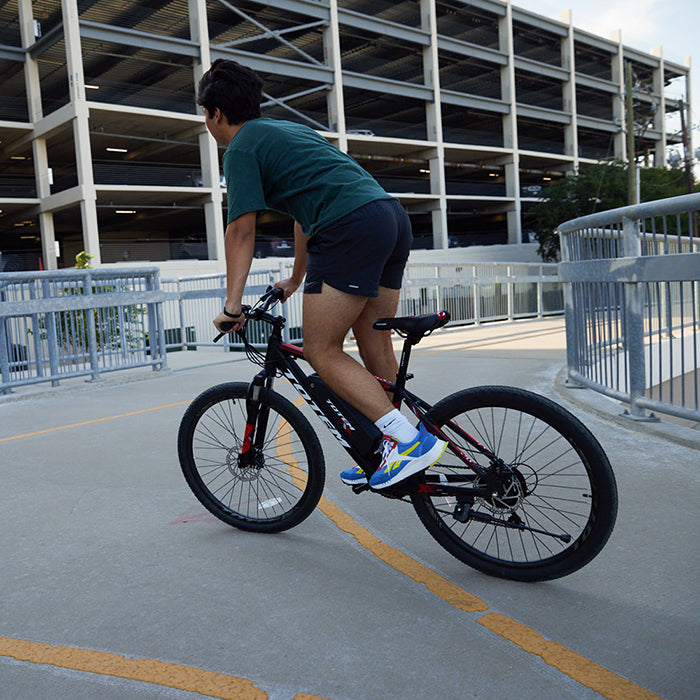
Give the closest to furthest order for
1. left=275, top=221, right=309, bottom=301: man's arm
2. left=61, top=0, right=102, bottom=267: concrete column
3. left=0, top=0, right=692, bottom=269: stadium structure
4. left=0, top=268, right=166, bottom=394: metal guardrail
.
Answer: left=275, top=221, right=309, bottom=301: man's arm
left=0, top=268, right=166, bottom=394: metal guardrail
left=61, top=0, right=102, bottom=267: concrete column
left=0, top=0, right=692, bottom=269: stadium structure

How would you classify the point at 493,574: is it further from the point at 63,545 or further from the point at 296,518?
the point at 63,545

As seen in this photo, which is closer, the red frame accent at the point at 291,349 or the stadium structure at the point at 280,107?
the red frame accent at the point at 291,349

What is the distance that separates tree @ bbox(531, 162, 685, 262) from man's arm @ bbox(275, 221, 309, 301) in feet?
145

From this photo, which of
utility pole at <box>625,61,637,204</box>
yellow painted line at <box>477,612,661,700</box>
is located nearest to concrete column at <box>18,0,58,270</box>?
utility pole at <box>625,61,637,204</box>

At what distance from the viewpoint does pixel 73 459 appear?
5754 mm

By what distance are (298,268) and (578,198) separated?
46.5 metres

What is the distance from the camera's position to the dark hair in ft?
11.0

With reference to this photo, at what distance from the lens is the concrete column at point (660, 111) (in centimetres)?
6278

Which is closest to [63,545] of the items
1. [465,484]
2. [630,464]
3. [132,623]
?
[132,623]

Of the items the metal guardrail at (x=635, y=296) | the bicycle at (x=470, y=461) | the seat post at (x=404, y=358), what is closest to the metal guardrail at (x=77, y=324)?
the metal guardrail at (x=635, y=296)

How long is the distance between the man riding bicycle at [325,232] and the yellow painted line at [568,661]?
67 centimetres

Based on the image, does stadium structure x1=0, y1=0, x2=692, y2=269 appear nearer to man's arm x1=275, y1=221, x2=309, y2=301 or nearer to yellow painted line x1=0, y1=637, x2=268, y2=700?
man's arm x1=275, y1=221, x2=309, y2=301

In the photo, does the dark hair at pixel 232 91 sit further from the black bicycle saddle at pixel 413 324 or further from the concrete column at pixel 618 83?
the concrete column at pixel 618 83

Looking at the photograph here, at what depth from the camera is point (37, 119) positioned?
35.4 m
